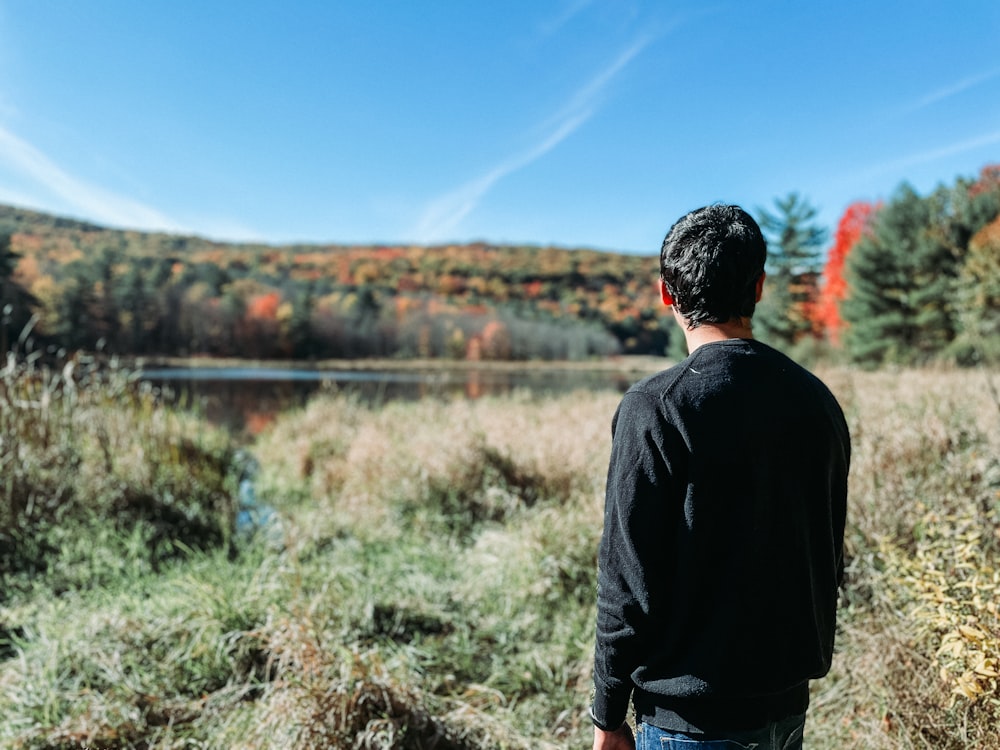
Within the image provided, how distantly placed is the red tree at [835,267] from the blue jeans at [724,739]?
147 ft

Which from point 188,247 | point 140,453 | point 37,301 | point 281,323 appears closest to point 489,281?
point 188,247

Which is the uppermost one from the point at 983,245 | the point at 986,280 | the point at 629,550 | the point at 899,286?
the point at 983,245

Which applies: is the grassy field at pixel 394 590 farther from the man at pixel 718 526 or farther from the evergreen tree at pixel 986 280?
the evergreen tree at pixel 986 280

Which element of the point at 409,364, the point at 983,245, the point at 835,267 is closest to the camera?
A: the point at 983,245

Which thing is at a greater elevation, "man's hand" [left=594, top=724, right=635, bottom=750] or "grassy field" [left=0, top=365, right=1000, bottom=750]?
"man's hand" [left=594, top=724, right=635, bottom=750]

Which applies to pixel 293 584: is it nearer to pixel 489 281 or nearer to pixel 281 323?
pixel 281 323

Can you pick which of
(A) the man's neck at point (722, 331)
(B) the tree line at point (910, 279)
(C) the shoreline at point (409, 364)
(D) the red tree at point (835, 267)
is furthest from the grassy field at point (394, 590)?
(D) the red tree at point (835, 267)

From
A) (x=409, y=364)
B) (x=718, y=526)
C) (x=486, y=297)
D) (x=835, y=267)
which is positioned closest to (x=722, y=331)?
(x=718, y=526)

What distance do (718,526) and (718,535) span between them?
0.02 meters

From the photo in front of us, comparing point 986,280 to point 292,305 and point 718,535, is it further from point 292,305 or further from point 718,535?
point 292,305

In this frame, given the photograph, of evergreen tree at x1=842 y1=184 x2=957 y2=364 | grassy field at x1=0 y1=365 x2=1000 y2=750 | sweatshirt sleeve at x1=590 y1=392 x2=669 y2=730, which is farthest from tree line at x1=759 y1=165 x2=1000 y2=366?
sweatshirt sleeve at x1=590 y1=392 x2=669 y2=730

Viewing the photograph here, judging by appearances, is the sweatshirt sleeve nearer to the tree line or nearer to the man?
the man

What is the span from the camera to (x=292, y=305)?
52.1m

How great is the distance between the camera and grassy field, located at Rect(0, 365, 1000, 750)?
8.14 ft
